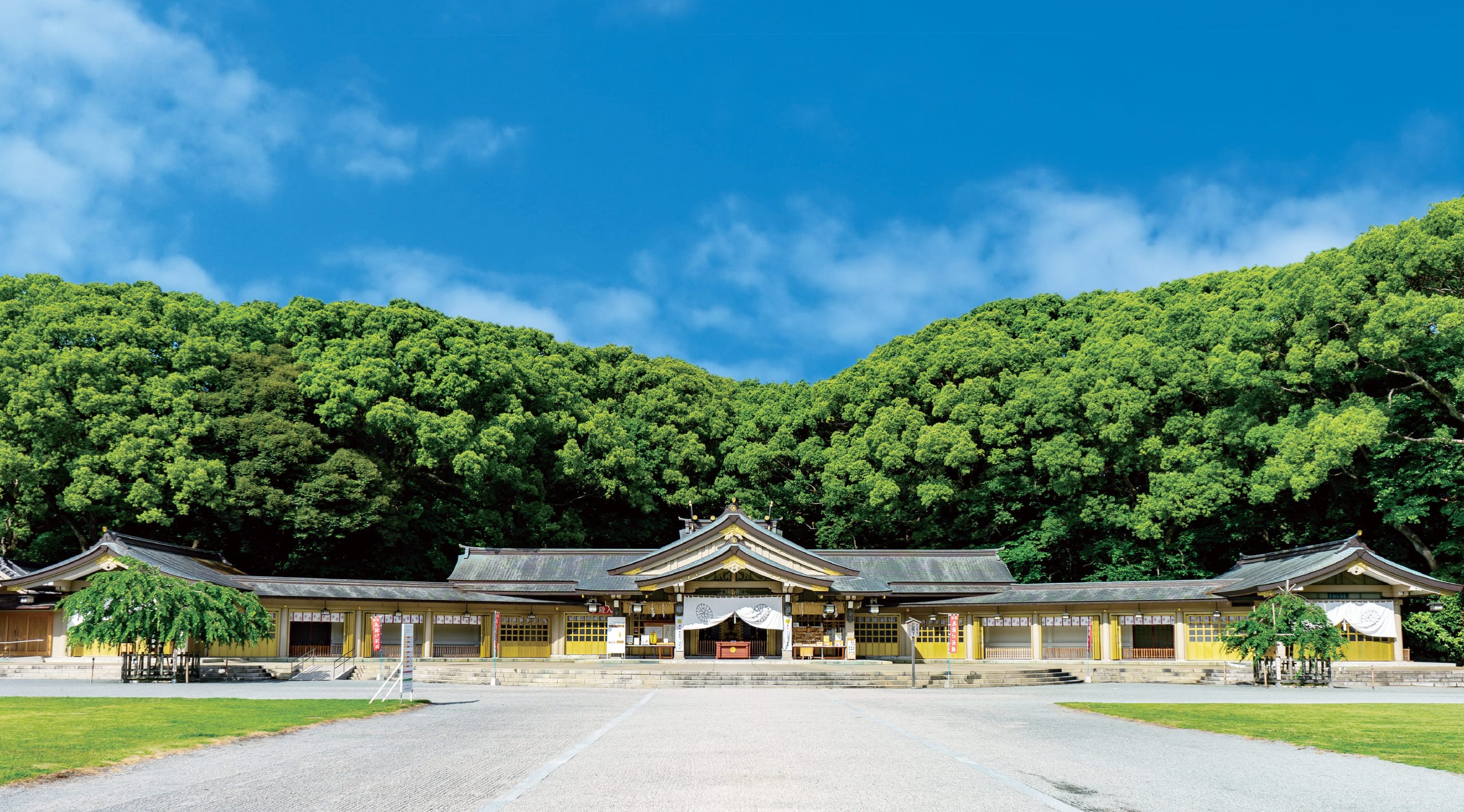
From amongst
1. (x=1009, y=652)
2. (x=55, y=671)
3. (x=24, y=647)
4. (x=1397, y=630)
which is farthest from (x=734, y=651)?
(x=24, y=647)

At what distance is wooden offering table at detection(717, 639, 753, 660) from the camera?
1377 inches

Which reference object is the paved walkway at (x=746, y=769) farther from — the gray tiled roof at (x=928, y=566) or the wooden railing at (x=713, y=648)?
the gray tiled roof at (x=928, y=566)

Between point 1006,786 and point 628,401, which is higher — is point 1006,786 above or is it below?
below

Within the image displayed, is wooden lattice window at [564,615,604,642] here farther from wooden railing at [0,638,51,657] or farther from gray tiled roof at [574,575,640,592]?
wooden railing at [0,638,51,657]

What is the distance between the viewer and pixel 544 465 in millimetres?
43906

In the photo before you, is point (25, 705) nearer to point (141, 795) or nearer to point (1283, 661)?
point (141, 795)

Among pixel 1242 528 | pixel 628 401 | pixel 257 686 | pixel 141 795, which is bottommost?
pixel 257 686

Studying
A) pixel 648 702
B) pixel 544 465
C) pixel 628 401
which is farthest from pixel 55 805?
pixel 628 401

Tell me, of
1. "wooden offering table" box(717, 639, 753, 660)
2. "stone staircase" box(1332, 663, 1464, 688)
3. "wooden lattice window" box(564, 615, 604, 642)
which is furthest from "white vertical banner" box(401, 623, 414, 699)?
"stone staircase" box(1332, 663, 1464, 688)

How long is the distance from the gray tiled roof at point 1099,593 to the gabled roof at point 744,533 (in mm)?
4271

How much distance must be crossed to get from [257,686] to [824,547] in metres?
25.8

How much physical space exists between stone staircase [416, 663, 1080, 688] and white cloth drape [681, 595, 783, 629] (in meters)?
5.46

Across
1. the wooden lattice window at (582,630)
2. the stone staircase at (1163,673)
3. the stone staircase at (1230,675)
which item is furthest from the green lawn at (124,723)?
the stone staircase at (1230,675)

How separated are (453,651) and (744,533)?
36.3 ft
